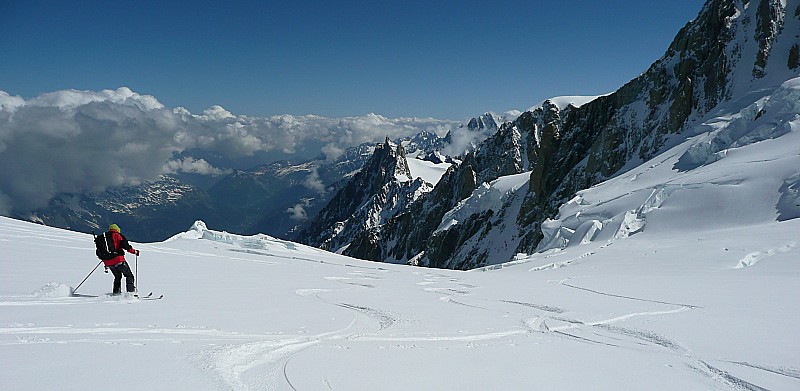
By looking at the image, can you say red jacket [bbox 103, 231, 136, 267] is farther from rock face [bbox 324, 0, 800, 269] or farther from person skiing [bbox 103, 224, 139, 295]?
rock face [bbox 324, 0, 800, 269]

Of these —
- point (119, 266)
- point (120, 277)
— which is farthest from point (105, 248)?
point (120, 277)

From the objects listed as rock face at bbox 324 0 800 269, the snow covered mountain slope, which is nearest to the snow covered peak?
rock face at bbox 324 0 800 269

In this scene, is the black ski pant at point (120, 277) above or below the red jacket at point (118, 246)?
below

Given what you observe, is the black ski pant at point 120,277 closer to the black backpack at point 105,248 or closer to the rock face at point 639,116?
the black backpack at point 105,248

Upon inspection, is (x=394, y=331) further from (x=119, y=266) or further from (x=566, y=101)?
(x=566, y=101)

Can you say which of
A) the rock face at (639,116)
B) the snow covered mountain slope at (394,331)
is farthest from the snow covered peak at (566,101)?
the snow covered mountain slope at (394,331)

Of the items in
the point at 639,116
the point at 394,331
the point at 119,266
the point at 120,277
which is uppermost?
the point at 639,116

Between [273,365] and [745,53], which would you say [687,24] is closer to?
[745,53]
